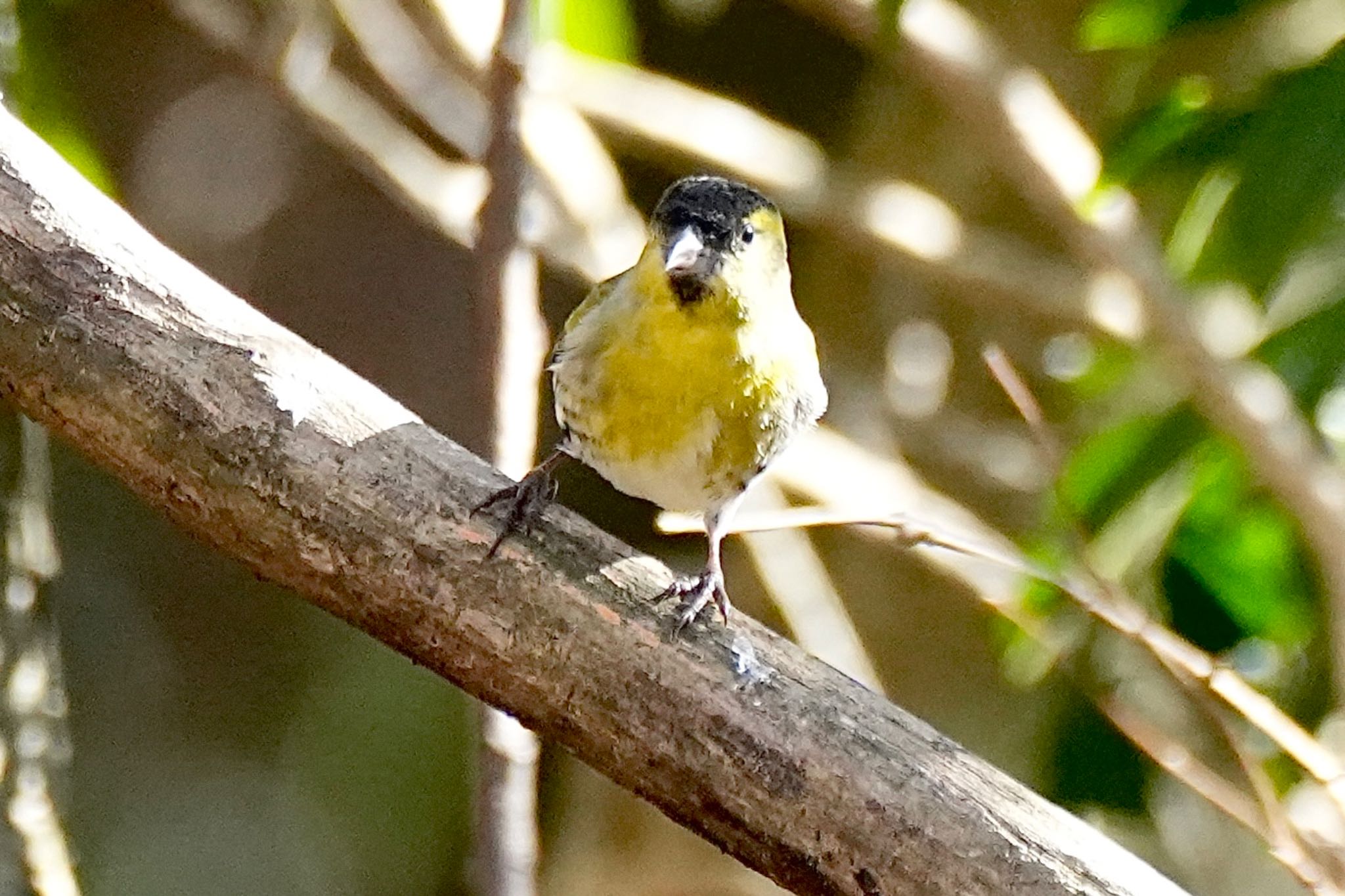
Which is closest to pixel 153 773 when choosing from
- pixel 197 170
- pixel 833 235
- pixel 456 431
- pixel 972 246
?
pixel 456 431

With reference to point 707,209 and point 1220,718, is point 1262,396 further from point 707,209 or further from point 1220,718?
point 707,209

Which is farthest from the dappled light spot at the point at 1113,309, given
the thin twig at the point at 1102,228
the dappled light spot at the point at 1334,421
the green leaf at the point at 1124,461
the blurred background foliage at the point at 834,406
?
the green leaf at the point at 1124,461

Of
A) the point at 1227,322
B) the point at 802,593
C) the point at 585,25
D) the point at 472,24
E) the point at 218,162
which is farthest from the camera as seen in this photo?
the point at 218,162

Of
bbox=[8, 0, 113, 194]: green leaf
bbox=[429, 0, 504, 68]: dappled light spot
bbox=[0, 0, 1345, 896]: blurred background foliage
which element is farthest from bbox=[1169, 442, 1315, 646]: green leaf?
bbox=[8, 0, 113, 194]: green leaf

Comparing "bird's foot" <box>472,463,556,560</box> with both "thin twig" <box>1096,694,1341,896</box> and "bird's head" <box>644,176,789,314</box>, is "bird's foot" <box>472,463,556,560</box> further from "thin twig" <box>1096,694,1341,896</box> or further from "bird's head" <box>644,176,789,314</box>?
"thin twig" <box>1096,694,1341,896</box>

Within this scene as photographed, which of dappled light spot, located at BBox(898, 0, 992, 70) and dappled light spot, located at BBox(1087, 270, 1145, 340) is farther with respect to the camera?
dappled light spot, located at BBox(1087, 270, 1145, 340)

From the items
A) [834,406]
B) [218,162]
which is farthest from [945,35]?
[218,162]

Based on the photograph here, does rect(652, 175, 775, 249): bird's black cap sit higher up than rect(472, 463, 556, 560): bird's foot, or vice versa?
rect(652, 175, 775, 249): bird's black cap
